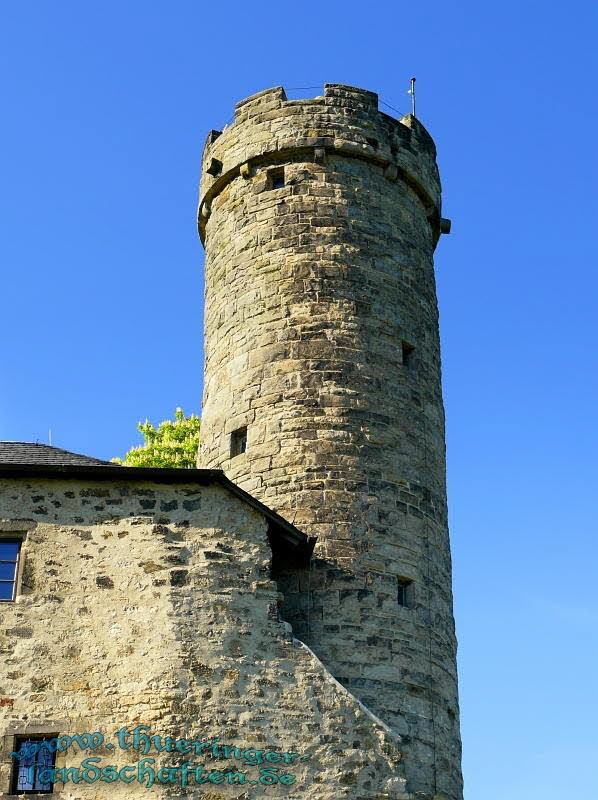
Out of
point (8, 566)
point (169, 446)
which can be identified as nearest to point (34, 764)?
point (8, 566)

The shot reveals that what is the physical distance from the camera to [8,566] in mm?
13531

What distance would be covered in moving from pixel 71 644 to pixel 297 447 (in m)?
4.05

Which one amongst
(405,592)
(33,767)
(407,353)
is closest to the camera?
(33,767)

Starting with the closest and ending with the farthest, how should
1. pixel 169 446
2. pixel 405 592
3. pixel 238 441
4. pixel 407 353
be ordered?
pixel 405 592
pixel 238 441
pixel 407 353
pixel 169 446

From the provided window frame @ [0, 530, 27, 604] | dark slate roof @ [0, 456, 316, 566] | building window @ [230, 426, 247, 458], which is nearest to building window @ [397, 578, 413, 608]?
dark slate roof @ [0, 456, 316, 566]

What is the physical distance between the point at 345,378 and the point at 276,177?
11.6 ft

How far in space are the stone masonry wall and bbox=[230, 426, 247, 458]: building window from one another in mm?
2362

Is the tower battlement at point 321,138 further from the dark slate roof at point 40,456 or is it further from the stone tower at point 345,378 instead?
the dark slate roof at point 40,456

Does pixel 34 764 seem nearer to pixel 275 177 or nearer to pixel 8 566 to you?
pixel 8 566

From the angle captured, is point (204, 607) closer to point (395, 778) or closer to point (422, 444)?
point (395, 778)

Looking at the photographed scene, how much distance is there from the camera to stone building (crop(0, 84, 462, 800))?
1276 centimetres

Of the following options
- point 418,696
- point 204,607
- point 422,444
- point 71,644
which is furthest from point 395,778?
point 422,444

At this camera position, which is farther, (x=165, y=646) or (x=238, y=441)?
Result: (x=238, y=441)

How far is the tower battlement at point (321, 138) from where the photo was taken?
17750mm
